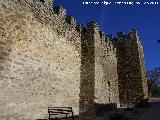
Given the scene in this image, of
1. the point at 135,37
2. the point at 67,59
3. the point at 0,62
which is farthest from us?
the point at 135,37

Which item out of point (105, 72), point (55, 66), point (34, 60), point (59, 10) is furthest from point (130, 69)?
point (34, 60)

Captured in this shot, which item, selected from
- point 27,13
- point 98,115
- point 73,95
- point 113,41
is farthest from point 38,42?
point 113,41

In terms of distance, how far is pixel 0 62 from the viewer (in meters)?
7.76

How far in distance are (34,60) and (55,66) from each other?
1740 millimetres

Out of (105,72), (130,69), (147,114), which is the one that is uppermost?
(130,69)

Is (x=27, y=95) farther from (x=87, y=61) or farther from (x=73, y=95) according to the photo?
(x=87, y=61)

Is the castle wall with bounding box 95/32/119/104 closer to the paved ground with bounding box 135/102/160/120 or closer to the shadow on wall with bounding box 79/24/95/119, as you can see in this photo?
the shadow on wall with bounding box 79/24/95/119

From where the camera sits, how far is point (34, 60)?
948 cm

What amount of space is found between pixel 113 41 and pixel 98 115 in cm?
857

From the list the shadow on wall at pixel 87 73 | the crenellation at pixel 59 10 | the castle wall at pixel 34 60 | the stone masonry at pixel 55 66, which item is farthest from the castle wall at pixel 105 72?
the crenellation at pixel 59 10

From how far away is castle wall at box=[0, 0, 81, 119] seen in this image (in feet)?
26.5

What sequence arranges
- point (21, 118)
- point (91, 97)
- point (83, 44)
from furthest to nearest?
1. point (83, 44)
2. point (91, 97)
3. point (21, 118)

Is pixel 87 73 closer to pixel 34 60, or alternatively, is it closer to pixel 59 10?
pixel 59 10

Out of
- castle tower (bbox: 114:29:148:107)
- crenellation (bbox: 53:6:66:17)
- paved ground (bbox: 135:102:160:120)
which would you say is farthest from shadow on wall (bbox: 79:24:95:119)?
castle tower (bbox: 114:29:148:107)
